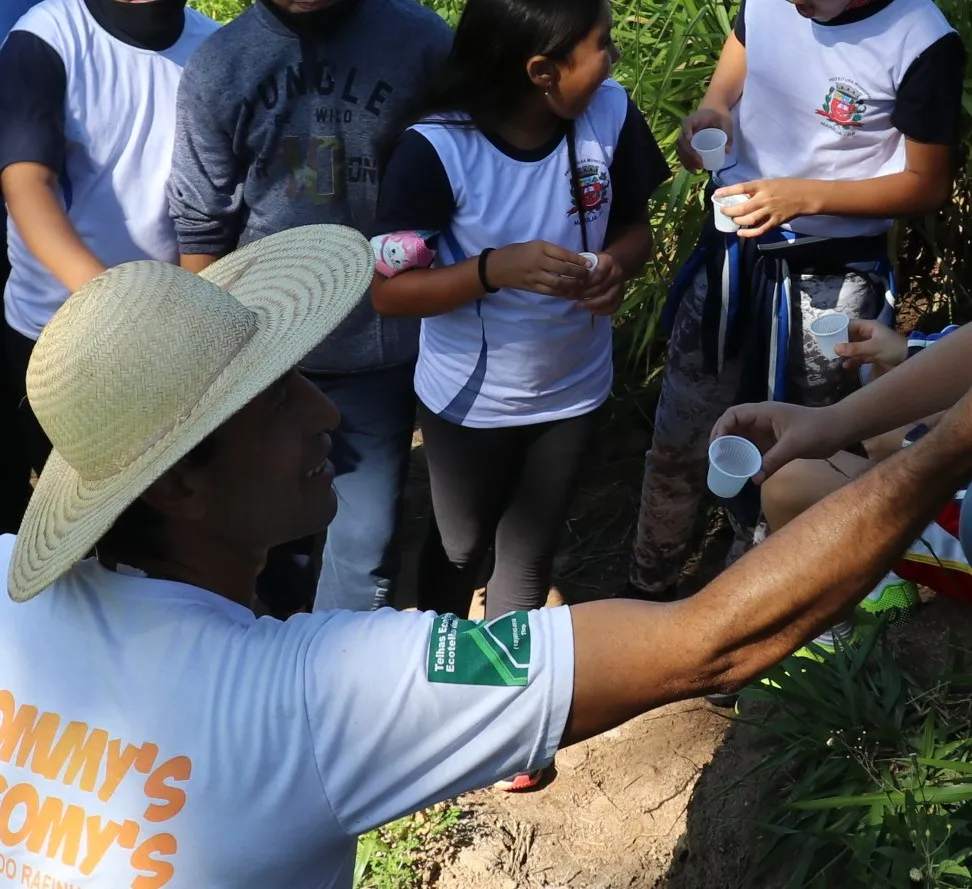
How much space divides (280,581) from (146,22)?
156 centimetres

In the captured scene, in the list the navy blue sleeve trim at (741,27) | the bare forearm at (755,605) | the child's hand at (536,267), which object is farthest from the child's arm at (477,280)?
the bare forearm at (755,605)

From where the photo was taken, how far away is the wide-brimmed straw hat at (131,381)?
1386mm

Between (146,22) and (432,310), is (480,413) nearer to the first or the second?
(432,310)

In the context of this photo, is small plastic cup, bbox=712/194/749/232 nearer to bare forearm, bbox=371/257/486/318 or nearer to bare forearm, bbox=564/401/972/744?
bare forearm, bbox=371/257/486/318

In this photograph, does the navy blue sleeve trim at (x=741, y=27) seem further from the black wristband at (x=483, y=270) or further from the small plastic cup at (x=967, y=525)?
the small plastic cup at (x=967, y=525)

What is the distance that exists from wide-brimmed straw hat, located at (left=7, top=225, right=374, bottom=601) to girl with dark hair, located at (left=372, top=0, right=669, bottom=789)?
3.63ft

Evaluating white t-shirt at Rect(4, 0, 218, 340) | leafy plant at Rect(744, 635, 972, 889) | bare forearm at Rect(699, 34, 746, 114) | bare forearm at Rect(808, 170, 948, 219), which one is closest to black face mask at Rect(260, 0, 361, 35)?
white t-shirt at Rect(4, 0, 218, 340)

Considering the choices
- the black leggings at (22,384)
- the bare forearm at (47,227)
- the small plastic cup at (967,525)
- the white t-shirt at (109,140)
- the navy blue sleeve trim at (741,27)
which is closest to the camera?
the small plastic cup at (967,525)

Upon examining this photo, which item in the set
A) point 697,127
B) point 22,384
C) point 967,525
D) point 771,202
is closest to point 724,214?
point 771,202

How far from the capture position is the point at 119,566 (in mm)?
1491

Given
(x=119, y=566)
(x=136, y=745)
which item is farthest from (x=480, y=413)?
(x=136, y=745)

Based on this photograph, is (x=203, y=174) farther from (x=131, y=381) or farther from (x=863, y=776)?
(x=863, y=776)

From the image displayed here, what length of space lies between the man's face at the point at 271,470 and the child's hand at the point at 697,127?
1.57 metres

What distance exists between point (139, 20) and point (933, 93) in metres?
1.77
